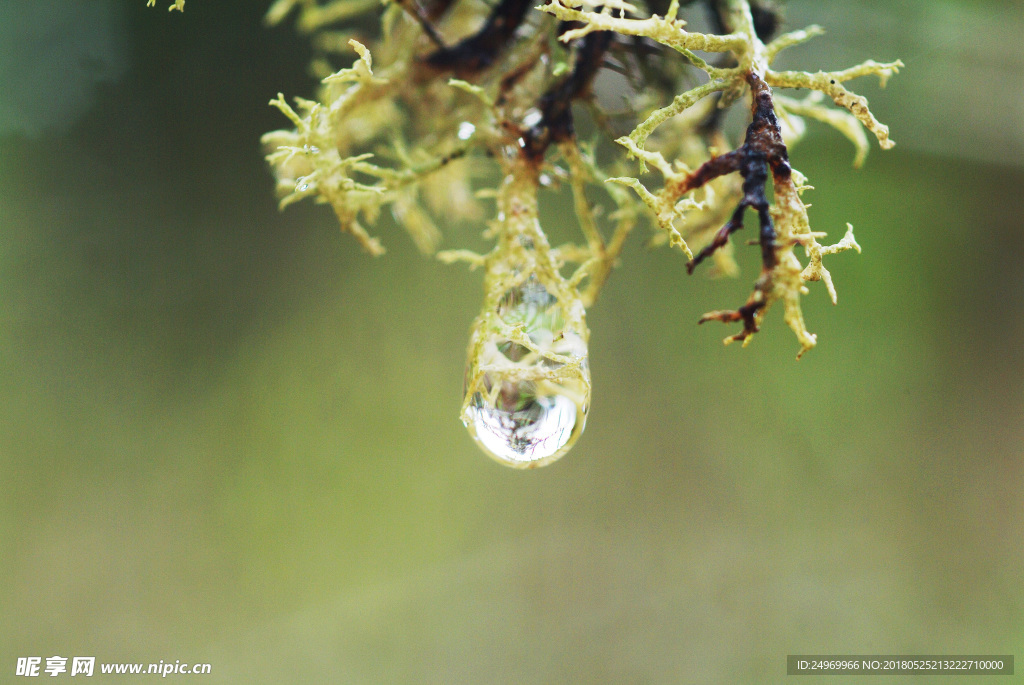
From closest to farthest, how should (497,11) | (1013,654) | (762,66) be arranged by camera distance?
(762,66), (497,11), (1013,654)

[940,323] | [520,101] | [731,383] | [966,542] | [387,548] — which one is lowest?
[387,548]

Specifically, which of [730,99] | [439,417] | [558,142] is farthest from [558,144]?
[439,417]

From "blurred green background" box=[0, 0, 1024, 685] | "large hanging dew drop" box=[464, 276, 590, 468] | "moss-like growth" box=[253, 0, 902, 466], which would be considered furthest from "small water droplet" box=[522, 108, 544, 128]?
"blurred green background" box=[0, 0, 1024, 685]

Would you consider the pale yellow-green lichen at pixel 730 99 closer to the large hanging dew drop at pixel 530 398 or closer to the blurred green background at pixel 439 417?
the large hanging dew drop at pixel 530 398

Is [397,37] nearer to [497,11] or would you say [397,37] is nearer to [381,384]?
[497,11]

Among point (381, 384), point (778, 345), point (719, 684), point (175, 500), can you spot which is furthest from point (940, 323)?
point (175, 500)

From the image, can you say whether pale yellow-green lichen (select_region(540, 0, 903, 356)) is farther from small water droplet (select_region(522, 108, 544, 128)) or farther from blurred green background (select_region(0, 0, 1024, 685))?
blurred green background (select_region(0, 0, 1024, 685))

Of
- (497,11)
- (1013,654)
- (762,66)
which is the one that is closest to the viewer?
(762,66)

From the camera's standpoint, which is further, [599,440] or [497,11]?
[599,440]
